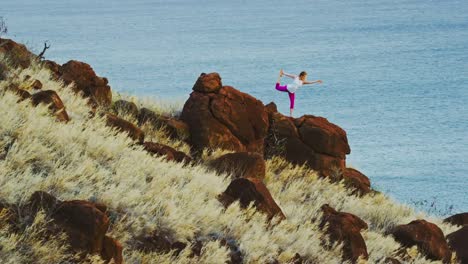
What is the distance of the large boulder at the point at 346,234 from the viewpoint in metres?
12.7

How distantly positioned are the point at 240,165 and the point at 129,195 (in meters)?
4.60

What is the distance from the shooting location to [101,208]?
9617 mm

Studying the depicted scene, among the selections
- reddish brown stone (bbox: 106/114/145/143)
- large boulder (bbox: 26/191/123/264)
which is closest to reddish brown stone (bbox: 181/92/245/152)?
reddish brown stone (bbox: 106/114/145/143)

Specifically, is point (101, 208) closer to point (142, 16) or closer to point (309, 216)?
point (309, 216)

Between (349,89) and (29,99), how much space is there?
67.2 metres

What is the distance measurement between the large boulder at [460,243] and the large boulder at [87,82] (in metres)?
7.00

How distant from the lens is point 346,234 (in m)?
12.8

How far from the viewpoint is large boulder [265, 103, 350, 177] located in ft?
Result: 57.4

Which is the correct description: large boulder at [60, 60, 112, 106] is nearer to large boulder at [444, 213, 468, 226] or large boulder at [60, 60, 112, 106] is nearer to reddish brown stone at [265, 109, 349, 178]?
reddish brown stone at [265, 109, 349, 178]

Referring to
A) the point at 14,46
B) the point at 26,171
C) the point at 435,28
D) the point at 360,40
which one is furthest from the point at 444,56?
the point at 26,171

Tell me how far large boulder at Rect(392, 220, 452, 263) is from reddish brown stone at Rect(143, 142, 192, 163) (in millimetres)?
3806

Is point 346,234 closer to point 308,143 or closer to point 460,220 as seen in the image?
point 308,143

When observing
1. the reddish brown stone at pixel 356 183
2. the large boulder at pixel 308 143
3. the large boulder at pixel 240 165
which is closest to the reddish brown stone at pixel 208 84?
the large boulder at pixel 308 143

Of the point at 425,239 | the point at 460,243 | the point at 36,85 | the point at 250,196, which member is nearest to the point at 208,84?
the point at 36,85
